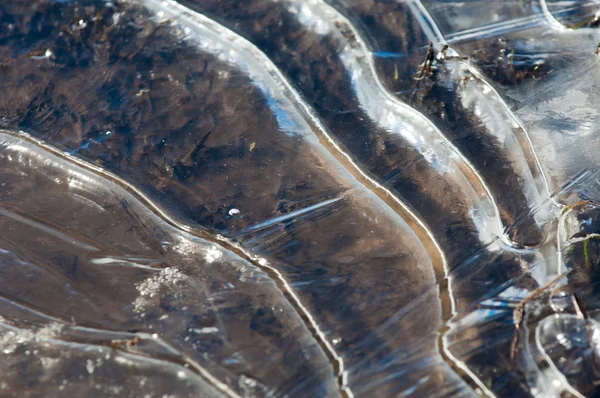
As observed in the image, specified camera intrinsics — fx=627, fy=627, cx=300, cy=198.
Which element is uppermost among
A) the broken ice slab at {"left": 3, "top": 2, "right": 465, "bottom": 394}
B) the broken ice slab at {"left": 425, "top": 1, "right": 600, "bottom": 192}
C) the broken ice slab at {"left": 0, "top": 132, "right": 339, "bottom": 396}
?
the broken ice slab at {"left": 425, "top": 1, "right": 600, "bottom": 192}

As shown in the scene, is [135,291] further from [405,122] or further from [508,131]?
[508,131]

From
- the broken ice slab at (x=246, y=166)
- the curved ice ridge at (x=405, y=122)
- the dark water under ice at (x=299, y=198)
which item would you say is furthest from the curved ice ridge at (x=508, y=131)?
the broken ice slab at (x=246, y=166)

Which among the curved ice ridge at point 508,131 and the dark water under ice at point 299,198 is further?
the curved ice ridge at point 508,131

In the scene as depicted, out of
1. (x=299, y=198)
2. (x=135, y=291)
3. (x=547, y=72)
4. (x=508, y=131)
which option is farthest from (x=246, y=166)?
(x=547, y=72)

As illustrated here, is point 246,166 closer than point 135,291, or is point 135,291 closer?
point 135,291

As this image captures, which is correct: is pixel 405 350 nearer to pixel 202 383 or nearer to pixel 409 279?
pixel 409 279

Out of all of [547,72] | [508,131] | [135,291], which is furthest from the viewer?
[547,72]

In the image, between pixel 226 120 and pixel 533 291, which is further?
pixel 226 120

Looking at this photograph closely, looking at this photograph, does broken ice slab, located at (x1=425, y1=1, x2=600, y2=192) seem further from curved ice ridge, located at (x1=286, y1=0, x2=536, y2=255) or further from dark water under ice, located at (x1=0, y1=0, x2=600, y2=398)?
curved ice ridge, located at (x1=286, y1=0, x2=536, y2=255)

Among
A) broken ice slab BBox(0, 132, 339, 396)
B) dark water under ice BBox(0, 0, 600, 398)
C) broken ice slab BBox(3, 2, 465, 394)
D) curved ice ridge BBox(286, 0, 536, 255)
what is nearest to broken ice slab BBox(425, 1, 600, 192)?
dark water under ice BBox(0, 0, 600, 398)

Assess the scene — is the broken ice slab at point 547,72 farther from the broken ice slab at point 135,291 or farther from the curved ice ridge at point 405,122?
the broken ice slab at point 135,291

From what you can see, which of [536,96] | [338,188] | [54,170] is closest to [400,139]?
[338,188]
